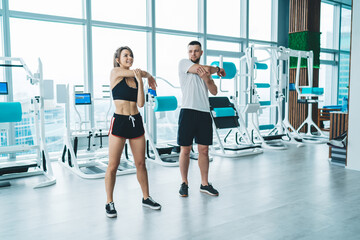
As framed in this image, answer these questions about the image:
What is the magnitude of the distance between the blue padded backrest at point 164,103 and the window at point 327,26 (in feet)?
21.1

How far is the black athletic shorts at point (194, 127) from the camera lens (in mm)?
3205

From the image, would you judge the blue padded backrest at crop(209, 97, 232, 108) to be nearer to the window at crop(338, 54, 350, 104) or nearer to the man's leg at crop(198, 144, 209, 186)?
the man's leg at crop(198, 144, 209, 186)

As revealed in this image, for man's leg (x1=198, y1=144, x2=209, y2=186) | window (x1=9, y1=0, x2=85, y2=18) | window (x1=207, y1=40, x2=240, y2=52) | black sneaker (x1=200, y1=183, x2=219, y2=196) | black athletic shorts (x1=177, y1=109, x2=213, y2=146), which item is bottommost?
black sneaker (x1=200, y1=183, x2=219, y2=196)

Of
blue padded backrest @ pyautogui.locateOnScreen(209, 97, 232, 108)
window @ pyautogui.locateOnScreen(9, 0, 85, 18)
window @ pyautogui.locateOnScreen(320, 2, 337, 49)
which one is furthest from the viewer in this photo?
window @ pyautogui.locateOnScreen(320, 2, 337, 49)

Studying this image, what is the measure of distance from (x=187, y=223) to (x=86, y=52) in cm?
→ 404

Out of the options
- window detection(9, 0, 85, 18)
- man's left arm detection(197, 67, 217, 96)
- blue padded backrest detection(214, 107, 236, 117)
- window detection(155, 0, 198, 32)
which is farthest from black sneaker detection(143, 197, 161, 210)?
window detection(155, 0, 198, 32)

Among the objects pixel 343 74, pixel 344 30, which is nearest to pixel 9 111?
pixel 343 74

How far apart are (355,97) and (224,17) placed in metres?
4.05

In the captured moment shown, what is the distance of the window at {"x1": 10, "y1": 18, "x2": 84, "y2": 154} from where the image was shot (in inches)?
203

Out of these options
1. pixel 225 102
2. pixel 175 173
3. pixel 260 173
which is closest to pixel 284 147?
pixel 225 102

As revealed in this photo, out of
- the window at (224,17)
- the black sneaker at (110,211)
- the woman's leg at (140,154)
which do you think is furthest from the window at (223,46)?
the black sneaker at (110,211)

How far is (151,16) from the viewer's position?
627 cm

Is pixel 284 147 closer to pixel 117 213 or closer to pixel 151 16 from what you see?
pixel 151 16

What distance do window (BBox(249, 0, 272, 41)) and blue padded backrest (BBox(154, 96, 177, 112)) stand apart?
3.96m
